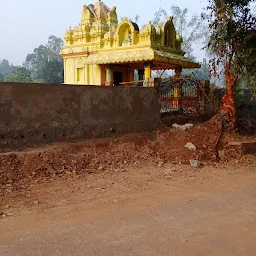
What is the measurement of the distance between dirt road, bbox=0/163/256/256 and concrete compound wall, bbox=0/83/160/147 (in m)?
1.93

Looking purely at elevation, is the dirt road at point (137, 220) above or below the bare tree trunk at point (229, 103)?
below

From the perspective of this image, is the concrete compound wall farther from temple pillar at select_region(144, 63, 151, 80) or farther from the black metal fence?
temple pillar at select_region(144, 63, 151, 80)

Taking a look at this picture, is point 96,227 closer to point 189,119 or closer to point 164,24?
point 189,119

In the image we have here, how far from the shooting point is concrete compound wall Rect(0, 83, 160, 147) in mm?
6809

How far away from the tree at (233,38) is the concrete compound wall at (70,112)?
239 cm

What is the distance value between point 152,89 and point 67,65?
12.3 meters

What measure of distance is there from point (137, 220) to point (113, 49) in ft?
51.2

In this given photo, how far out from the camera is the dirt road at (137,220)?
3.33 metres

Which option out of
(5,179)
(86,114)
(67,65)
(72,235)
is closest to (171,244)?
(72,235)

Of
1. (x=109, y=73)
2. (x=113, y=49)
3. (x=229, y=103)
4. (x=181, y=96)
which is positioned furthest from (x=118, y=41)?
(x=229, y=103)

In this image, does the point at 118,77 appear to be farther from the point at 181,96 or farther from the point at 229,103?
the point at 229,103

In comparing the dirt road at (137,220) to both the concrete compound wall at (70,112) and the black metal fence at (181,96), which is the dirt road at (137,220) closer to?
the concrete compound wall at (70,112)

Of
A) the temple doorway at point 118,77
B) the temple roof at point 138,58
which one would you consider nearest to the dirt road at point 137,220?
the temple roof at point 138,58

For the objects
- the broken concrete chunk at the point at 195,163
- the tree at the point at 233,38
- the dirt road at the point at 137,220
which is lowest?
the dirt road at the point at 137,220
